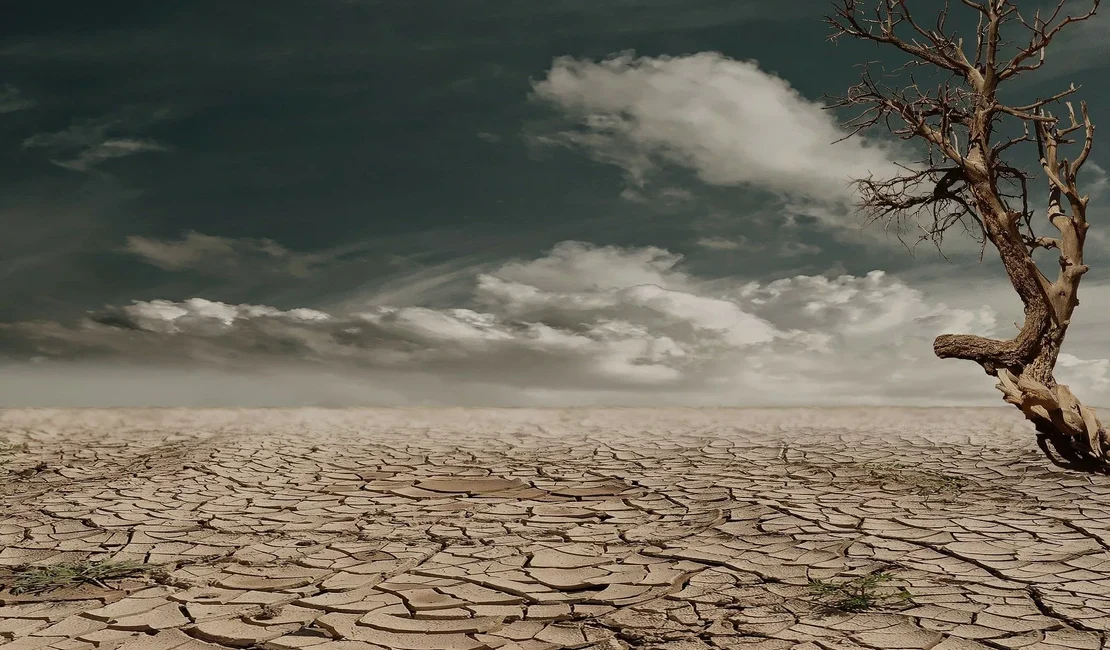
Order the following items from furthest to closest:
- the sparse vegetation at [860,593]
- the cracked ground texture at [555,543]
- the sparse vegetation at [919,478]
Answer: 1. the sparse vegetation at [919,478]
2. the sparse vegetation at [860,593]
3. the cracked ground texture at [555,543]

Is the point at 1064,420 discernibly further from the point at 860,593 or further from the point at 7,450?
the point at 7,450

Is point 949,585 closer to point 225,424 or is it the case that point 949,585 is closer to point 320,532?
point 320,532

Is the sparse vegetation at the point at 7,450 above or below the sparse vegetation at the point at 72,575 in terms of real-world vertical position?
above

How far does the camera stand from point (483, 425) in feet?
31.4

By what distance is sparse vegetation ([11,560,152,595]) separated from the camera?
3.31 m

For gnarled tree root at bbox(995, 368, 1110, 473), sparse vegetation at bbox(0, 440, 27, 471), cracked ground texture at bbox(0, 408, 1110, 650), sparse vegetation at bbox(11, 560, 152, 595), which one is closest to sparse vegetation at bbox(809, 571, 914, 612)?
cracked ground texture at bbox(0, 408, 1110, 650)

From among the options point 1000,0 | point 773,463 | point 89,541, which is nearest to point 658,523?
point 773,463

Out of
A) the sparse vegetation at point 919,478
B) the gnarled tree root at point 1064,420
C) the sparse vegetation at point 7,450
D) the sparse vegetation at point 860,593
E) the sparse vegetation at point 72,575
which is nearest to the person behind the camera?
the sparse vegetation at point 860,593

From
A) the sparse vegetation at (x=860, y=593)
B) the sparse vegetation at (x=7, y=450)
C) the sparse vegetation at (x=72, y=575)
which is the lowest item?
the sparse vegetation at (x=72, y=575)

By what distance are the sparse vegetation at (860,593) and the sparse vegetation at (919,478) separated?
225 centimetres

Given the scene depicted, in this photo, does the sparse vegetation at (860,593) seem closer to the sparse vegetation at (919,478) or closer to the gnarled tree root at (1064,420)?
the sparse vegetation at (919,478)

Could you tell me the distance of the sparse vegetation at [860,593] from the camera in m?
2.86

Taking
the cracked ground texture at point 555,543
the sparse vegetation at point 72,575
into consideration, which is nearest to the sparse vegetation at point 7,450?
the cracked ground texture at point 555,543

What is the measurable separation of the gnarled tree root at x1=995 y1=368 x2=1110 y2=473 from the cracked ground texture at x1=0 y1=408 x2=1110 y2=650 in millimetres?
170
